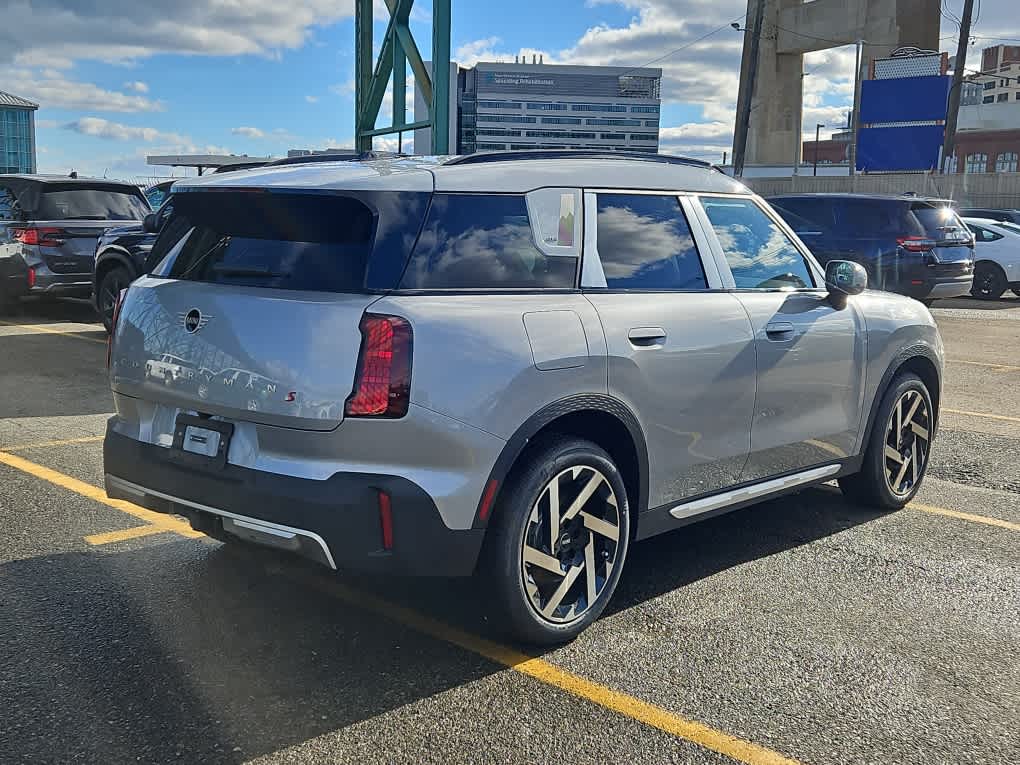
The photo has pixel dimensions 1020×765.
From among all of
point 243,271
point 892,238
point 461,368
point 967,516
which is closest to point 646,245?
point 461,368

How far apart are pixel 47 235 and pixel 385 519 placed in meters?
11.6

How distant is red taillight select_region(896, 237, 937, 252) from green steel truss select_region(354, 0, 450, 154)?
684 centimetres

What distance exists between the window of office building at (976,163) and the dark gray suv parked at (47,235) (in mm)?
98273

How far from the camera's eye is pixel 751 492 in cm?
468

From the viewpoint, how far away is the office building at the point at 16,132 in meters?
104

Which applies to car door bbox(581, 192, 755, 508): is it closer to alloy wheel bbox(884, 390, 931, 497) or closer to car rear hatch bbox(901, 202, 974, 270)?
alloy wheel bbox(884, 390, 931, 497)

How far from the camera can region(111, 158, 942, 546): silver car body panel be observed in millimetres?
3357

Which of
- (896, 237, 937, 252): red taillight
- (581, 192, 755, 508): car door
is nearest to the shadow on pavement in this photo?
(581, 192, 755, 508): car door

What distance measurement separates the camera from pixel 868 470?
553 centimetres

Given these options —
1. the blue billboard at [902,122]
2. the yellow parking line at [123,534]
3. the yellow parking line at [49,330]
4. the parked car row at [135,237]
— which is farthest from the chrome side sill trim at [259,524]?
the blue billboard at [902,122]

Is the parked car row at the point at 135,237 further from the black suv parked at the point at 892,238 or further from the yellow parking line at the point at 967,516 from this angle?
the yellow parking line at the point at 967,516

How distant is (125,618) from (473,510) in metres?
1.47

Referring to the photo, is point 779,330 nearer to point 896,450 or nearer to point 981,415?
point 896,450

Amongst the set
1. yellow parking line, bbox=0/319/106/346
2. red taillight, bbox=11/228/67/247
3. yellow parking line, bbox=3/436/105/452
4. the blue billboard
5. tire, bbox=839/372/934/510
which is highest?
the blue billboard
